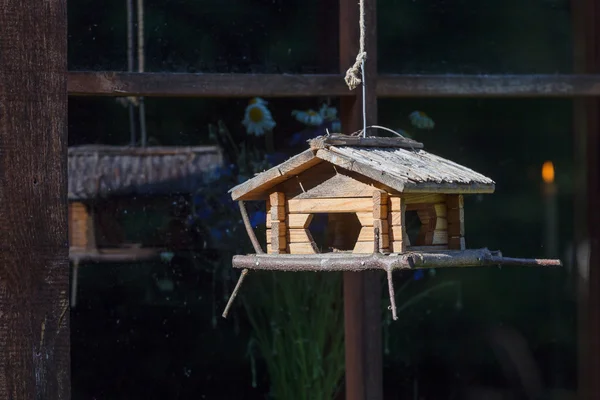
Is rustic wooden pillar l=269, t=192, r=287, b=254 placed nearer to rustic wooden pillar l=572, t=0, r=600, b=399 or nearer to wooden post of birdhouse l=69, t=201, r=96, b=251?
wooden post of birdhouse l=69, t=201, r=96, b=251

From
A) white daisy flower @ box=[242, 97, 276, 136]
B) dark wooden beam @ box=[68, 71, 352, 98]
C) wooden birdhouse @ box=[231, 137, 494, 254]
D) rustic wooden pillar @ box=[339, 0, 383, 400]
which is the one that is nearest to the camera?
wooden birdhouse @ box=[231, 137, 494, 254]

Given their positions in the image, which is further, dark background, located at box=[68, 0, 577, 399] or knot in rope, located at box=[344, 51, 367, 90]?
dark background, located at box=[68, 0, 577, 399]

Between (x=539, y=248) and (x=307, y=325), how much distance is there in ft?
3.48

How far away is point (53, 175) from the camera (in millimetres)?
2545

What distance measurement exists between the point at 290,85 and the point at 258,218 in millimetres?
655

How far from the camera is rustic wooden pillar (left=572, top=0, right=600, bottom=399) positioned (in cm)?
491

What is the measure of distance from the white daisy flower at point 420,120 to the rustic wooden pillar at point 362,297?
624 millimetres

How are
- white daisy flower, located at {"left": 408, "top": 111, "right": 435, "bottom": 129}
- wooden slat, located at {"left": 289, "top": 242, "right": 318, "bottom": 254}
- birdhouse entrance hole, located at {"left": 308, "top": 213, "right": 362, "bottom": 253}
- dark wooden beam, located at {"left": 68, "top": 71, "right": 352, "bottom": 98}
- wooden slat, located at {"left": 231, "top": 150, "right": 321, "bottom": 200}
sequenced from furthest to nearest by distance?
white daisy flower, located at {"left": 408, "top": 111, "right": 435, "bottom": 129}
dark wooden beam, located at {"left": 68, "top": 71, "right": 352, "bottom": 98}
birdhouse entrance hole, located at {"left": 308, "top": 213, "right": 362, "bottom": 253}
wooden slat, located at {"left": 289, "top": 242, "right": 318, "bottom": 254}
wooden slat, located at {"left": 231, "top": 150, "right": 321, "bottom": 200}

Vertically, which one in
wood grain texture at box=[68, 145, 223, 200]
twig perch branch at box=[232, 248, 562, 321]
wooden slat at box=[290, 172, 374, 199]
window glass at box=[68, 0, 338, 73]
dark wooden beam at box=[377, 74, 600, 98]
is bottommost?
twig perch branch at box=[232, 248, 562, 321]

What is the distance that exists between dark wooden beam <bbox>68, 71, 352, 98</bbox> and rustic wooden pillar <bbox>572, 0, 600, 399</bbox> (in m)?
1.28

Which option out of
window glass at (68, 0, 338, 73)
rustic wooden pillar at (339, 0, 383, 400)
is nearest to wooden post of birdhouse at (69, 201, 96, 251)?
window glass at (68, 0, 338, 73)

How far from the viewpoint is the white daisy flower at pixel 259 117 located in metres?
4.74

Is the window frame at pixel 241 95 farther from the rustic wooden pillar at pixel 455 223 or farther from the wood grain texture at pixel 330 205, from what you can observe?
the rustic wooden pillar at pixel 455 223

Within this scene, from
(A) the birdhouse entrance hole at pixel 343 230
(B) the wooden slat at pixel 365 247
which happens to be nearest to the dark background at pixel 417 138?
(A) the birdhouse entrance hole at pixel 343 230
